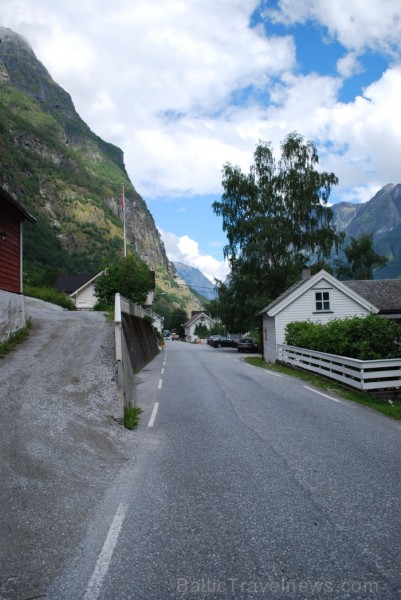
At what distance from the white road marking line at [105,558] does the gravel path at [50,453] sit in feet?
0.96

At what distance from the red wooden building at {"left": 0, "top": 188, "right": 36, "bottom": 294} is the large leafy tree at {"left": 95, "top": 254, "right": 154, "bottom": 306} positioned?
1947cm

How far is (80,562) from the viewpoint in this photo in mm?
3588

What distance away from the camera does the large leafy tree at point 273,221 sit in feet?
120

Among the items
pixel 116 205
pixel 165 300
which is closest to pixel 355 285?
pixel 165 300

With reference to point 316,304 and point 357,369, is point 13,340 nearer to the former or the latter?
point 357,369

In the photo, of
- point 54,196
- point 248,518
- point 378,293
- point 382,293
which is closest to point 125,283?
point 378,293

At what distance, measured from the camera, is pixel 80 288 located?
5691 centimetres

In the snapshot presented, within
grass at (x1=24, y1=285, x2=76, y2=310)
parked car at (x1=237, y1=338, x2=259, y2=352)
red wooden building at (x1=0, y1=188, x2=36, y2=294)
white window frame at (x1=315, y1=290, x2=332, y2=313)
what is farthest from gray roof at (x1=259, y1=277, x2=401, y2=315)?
red wooden building at (x1=0, y1=188, x2=36, y2=294)

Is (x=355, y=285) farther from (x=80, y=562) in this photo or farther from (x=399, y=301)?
(x=80, y=562)

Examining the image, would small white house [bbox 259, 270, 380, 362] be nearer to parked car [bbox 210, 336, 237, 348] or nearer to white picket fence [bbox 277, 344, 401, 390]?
white picket fence [bbox 277, 344, 401, 390]

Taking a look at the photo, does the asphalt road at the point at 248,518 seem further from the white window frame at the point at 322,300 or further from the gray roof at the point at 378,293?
the gray roof at the point at 378,293

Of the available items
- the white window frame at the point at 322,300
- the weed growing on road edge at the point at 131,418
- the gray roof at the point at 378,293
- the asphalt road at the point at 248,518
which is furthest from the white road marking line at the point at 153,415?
the white window frame at the point at 322,300

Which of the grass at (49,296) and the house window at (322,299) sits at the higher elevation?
the grass at (49,296)

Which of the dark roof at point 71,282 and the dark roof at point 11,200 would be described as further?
the dark roof at point 71,282
